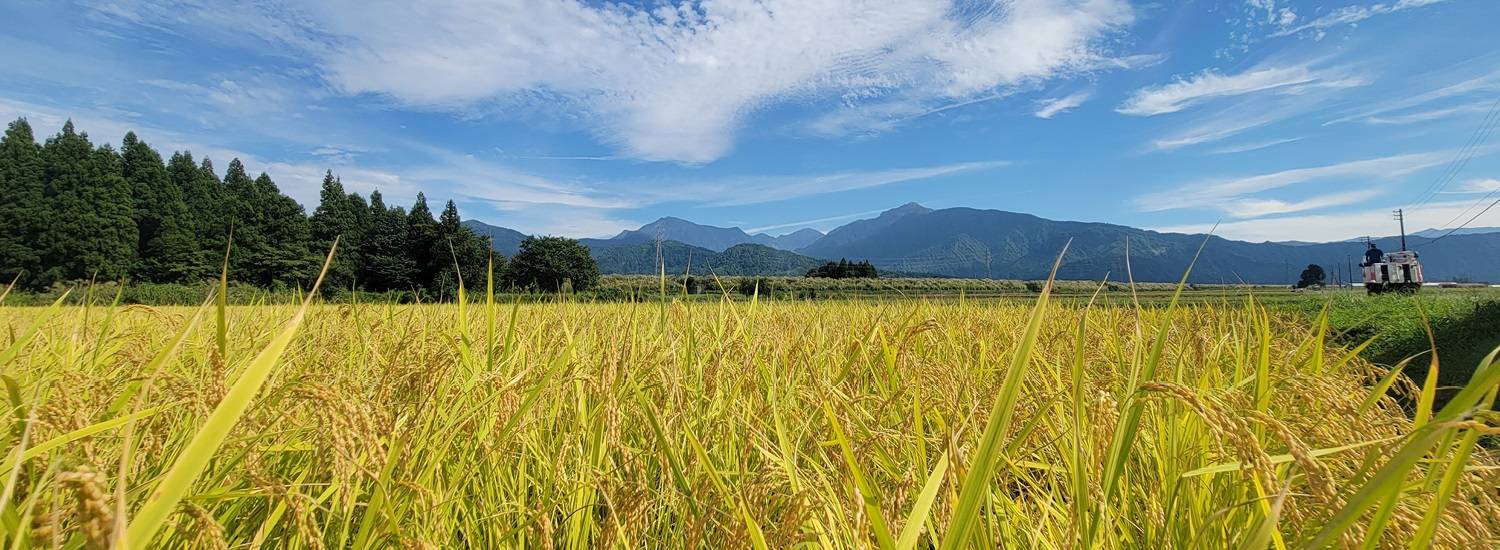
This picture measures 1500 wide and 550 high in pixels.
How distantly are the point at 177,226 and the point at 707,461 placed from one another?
218ft

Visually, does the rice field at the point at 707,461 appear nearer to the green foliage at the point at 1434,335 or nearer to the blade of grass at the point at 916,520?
the blade of grass at the point at 916,520

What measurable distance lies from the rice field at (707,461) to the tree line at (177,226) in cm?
3815

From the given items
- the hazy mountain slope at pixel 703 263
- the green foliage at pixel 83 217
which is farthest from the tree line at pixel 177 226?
the hazy mountain slope at pixel 703 263

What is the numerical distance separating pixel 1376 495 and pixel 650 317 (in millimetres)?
3311

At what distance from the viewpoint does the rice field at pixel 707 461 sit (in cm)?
72

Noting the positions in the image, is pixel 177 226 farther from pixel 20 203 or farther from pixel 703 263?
pixel 703 263

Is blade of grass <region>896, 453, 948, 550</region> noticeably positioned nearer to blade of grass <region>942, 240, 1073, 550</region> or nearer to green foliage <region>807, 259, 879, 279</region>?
blade of grass <region>942, 240, 1073, 550</region>

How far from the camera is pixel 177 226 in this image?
4850 centimetres

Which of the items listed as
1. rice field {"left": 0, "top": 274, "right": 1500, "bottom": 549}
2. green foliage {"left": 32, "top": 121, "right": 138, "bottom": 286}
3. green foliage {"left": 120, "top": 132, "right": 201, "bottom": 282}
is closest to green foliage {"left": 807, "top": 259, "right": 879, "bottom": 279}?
rice field {"left": 0, "top": 274, "right": 1500, "bottom": 549}

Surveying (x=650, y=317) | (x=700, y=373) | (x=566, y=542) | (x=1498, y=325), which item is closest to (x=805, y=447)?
(x=700, y=373)

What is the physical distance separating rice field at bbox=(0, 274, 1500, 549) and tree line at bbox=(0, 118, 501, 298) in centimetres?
3815

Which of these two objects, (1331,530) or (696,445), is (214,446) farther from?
(1331,530)

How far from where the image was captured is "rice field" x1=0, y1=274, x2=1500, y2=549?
2.36 ft

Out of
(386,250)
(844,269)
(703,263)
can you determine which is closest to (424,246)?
(386,250)
